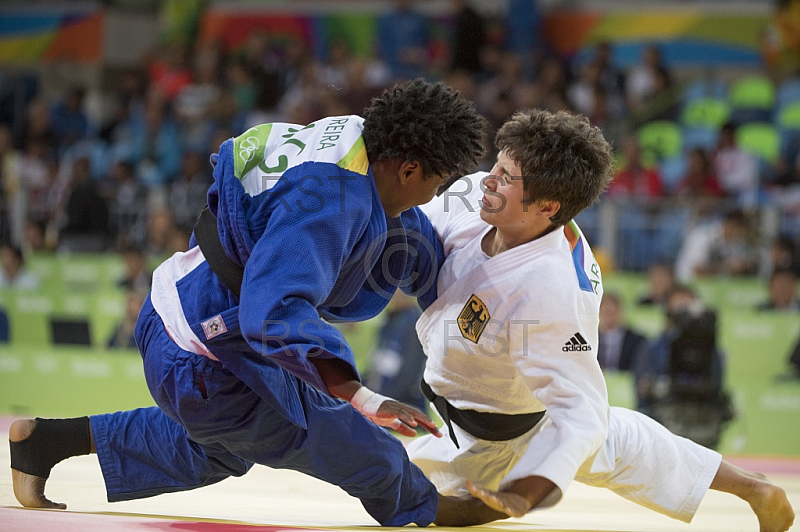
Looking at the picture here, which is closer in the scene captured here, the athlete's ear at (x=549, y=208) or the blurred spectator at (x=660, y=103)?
the athlete's ear at (x=549, y=208)

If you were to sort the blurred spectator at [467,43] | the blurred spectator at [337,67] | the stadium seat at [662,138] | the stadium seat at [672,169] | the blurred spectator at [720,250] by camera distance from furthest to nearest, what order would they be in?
1. the blurred spectator at [467,43]
2. the blurred spectator at [337,67]
3. the stadium seat at [662,138]
4. the stadium seat at [672,169]
5. the blurred spectator at [720,250]

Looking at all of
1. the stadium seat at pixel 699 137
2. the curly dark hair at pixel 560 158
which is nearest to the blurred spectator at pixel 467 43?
the stadium seat at pixel 699 137

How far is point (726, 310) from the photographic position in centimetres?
735

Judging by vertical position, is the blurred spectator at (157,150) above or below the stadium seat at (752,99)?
below

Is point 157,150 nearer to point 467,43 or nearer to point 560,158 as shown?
point 467,43

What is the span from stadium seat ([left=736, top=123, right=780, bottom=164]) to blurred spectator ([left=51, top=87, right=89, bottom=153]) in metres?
7.55

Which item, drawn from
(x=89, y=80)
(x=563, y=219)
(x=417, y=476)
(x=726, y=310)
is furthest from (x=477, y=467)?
(x=89, y=80)

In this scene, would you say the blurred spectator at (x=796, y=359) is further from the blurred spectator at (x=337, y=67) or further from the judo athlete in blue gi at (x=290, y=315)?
the blurred spectator at (x=337, y=67)

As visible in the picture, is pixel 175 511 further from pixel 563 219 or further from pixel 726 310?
pixel 726 310

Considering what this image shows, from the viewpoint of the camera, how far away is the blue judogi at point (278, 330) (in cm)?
239

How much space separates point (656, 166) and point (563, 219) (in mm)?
6431

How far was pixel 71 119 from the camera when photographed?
11.7m

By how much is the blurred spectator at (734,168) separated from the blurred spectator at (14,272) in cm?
626

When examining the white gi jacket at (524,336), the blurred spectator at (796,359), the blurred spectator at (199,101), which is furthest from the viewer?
the blurred spectator at (199,101)
